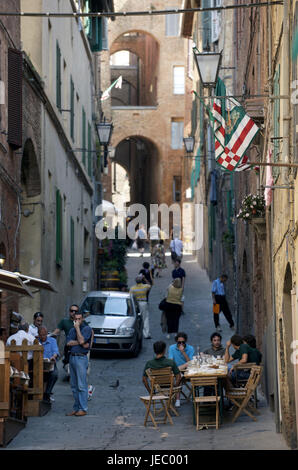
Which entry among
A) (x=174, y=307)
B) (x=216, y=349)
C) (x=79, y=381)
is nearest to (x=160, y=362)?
(x=79, y=381)

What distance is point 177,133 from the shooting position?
188 feet

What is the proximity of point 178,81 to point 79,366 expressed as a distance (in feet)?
142

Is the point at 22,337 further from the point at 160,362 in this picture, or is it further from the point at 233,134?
the point at 233,134

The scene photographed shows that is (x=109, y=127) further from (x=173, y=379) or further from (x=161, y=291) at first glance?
(x=173, y=379)

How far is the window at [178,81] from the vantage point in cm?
5716

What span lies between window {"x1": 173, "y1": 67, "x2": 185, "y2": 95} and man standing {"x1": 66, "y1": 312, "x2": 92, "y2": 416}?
42.7 metres

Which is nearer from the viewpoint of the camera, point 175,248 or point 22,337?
point 22,337

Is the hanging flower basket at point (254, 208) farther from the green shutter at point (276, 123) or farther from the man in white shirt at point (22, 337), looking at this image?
the man in white shirt at point (22, 337)

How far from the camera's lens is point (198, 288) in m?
35.0

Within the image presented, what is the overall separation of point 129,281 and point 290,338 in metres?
24.4

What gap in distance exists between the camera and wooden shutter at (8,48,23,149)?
17.2 m

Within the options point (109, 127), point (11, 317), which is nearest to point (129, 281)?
point (109, 127)

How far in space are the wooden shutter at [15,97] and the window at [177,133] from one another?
3950 cm

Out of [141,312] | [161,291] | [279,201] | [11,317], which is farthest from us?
[161,291]
